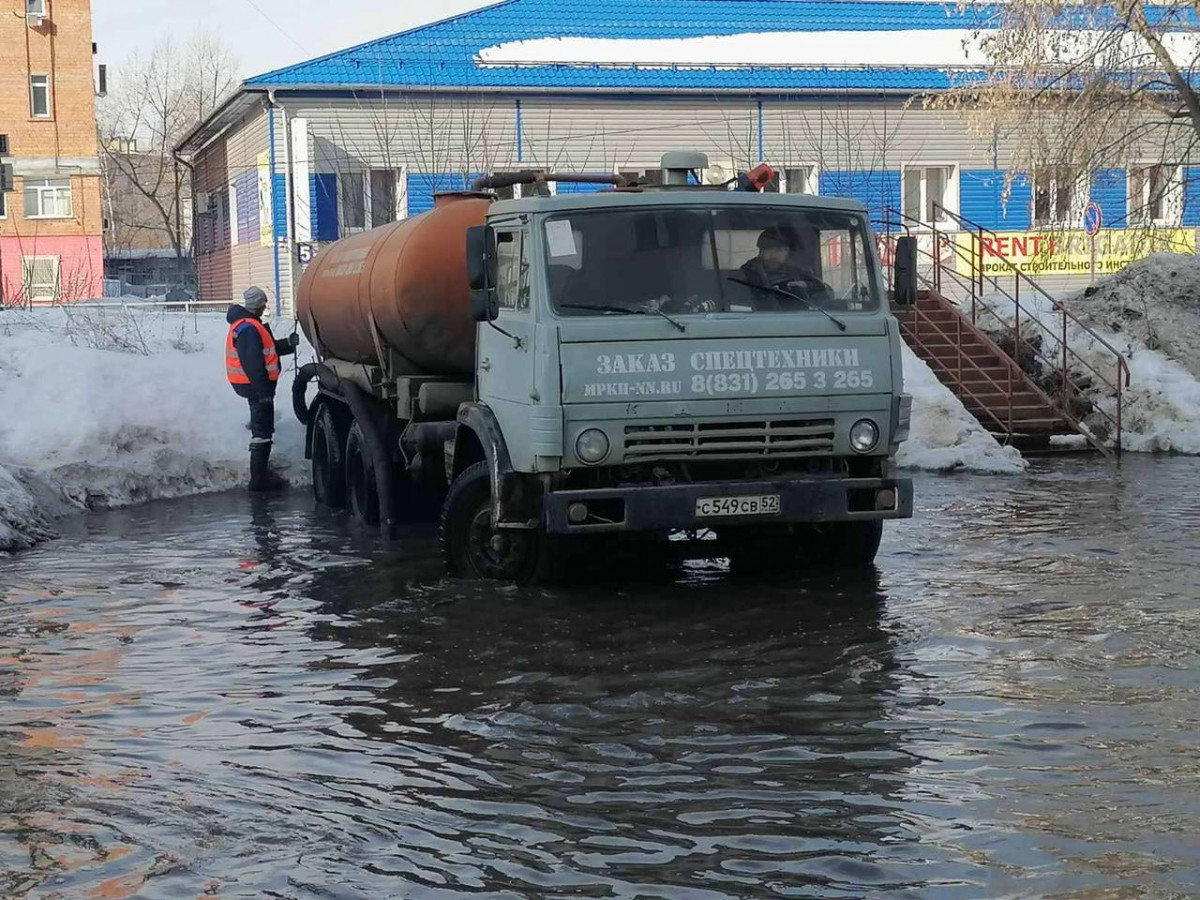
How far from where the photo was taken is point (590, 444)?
9445 mm

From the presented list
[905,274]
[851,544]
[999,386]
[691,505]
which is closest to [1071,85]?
[999,386]

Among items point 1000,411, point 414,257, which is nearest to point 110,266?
point 1000,411

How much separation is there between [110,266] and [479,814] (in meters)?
70.1

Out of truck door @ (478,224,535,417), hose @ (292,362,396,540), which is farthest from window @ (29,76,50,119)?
truck door @ (478,224,535,417)

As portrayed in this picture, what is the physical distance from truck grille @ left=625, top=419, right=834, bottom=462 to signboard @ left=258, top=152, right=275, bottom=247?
25438mm

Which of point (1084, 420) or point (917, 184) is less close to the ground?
point (917, 184)

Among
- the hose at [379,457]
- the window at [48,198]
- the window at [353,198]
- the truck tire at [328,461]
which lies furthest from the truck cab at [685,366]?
the window at [48,198]

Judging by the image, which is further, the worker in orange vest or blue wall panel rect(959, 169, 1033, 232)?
blue wall panel rect(959, 169, 1033, 232)

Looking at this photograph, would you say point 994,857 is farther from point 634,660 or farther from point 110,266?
point 110,266

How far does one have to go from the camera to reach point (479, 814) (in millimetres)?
5879

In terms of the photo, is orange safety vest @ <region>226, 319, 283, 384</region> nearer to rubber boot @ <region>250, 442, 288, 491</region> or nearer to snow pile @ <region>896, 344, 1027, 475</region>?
rubber boot @ <region>250, 442, 288, 491</region>

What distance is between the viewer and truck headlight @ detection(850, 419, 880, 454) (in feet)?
32.0

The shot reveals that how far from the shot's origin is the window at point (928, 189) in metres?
36.4

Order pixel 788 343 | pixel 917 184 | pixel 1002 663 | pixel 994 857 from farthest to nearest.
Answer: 1. pixel 917 184
2. pixel 788 343
3. pixel 1002 663
4. pixel 994 857
